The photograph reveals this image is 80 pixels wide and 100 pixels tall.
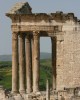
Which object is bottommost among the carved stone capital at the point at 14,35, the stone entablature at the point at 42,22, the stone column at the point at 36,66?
the stone column at the point at 36,66

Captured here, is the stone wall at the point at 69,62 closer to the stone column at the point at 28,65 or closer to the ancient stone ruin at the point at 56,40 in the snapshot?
the ancient stone ruin at the point at 56,40

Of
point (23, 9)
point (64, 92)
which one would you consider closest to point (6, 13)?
point (23, 9)

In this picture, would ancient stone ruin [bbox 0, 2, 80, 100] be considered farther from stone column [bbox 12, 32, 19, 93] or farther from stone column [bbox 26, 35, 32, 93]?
stone column [bbox 26, 35, 32, 93]

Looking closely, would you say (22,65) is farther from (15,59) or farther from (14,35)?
(14,35)

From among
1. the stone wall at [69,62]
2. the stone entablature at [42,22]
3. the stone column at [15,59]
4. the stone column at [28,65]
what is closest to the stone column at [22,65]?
the stone column at [28,65]

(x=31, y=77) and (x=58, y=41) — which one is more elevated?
(x=58, y=41)

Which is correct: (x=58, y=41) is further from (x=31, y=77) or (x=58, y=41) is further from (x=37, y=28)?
(x=31, y=77)

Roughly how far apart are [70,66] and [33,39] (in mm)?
5277

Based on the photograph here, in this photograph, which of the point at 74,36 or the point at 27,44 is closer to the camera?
the point at 74,36

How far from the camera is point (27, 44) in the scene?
185 ft

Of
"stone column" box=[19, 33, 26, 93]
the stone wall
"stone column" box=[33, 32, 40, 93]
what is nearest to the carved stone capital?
"stone column" box=[33, 32, 40, 93]

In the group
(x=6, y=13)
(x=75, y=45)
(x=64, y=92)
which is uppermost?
(x=6, y=13)

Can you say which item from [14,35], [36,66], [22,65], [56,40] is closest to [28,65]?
[22,65]

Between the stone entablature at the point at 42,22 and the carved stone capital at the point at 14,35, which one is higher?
the stone entablature at the point at 42,22
